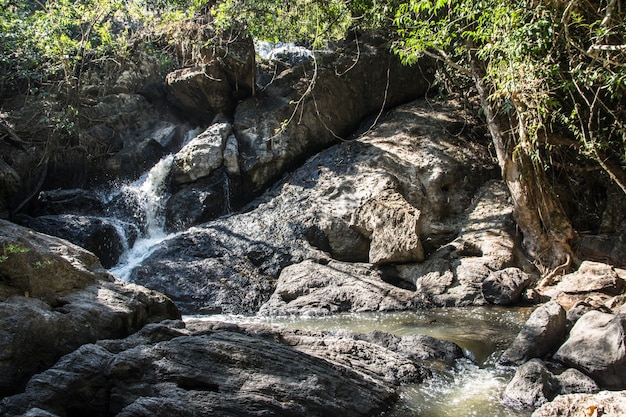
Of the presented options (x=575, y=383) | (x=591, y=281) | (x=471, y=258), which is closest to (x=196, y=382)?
(x=575, y=383)

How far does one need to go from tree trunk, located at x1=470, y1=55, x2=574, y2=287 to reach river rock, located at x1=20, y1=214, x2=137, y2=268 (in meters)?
8.75

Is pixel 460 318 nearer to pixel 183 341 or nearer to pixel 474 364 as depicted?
pixel 474 364

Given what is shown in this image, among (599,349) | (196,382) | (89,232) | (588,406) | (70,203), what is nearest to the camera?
(588,406)

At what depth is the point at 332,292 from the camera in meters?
9.09

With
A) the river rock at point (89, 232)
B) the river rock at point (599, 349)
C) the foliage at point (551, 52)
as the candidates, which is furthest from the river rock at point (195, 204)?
the river rock at point (599, 349)

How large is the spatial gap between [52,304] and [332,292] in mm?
5221

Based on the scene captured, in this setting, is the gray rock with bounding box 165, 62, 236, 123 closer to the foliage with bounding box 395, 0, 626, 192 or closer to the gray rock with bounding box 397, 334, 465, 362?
the foliage with bounding box 395, 0, 626, 192

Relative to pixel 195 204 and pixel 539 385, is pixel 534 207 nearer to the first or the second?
pixel 539 385

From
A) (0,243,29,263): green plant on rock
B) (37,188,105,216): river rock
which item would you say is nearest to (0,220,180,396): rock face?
(0,243,29,263): green plant on rock

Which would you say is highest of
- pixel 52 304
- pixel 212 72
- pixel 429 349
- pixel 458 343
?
pixel 212 72

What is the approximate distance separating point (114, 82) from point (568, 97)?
12.8 meters

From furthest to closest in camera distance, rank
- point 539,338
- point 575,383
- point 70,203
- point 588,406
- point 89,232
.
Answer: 1. point 70,203
2. point 89,232
3. point 539,338
4. point 575,383
5. point 588,406

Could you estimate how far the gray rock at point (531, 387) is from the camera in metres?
4.53

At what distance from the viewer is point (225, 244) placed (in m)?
10.6
